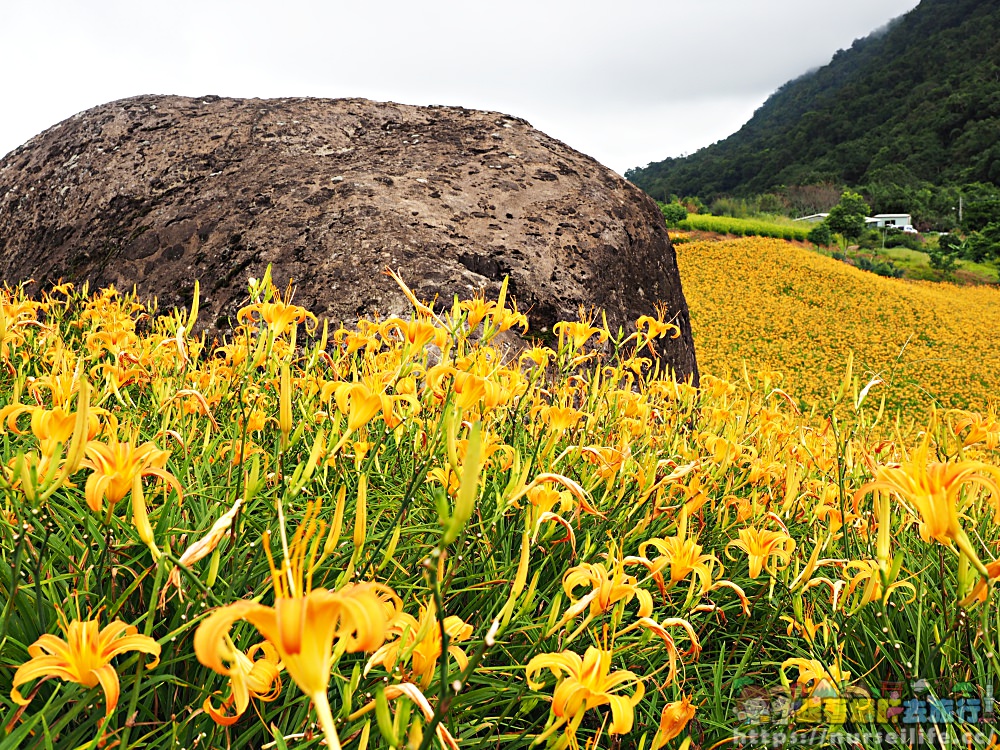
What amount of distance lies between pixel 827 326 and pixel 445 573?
40.4ft

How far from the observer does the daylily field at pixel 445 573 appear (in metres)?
0.66

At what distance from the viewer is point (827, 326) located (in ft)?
38.2

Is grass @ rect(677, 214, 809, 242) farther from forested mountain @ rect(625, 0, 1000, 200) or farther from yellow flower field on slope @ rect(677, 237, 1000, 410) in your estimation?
forested mountain @ rect(625, 0, 1000, 200)

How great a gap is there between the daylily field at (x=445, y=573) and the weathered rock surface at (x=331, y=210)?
151 centimetres

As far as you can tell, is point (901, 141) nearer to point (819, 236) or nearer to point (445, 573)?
point (819, 236)

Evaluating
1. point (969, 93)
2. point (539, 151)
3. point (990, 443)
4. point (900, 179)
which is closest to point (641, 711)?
point (990, 443)

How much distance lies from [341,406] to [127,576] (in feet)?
2.03

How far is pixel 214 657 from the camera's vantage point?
0.41m

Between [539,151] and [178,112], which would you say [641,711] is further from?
[178,112]

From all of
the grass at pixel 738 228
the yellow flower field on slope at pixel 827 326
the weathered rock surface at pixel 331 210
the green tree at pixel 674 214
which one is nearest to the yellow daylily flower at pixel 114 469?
the weathered rock surface at pixel 331 210

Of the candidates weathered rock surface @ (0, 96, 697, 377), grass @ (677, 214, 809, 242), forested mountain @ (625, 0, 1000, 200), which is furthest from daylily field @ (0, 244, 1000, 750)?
forested mountain @ (625, 0, 1000, 200)

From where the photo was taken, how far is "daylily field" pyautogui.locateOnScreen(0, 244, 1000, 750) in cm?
66

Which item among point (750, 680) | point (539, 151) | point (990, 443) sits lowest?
point (750, 680)

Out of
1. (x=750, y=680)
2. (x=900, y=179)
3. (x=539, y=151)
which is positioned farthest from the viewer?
(x=900, y=179)
